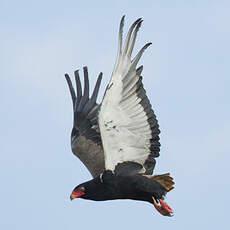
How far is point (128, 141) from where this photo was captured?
13.2 meters

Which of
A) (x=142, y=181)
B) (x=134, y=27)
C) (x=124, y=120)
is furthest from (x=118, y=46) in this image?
(x=142, y=181)

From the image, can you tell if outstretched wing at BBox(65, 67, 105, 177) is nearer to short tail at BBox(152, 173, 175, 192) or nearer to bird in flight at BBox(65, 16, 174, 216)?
bird in flight at BBox(65, 16, 174, 216)

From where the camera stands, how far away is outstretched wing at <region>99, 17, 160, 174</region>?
12.9m

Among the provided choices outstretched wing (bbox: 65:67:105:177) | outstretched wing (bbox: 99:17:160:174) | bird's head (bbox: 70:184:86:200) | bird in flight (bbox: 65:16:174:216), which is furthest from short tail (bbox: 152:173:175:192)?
outstretched wing (bbox: 65:67:105:177)

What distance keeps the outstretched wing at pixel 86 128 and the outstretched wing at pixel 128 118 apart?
74.1 inches

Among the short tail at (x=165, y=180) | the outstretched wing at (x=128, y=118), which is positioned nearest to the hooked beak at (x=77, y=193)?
the outstretched wing at (x=128, y=118)

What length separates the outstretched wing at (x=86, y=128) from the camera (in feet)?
50.0

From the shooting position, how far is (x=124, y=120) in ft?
42.8

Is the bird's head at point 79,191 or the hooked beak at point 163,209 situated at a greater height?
the bird's head at point 79,191

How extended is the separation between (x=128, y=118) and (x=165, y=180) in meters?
1.23

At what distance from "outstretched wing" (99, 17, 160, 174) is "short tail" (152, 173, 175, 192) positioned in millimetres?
402

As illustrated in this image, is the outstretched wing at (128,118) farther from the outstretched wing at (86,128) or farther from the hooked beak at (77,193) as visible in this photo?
the outstretched wing at (86,128)

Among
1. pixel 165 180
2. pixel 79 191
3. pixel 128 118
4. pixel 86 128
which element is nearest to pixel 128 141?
pixel 128 118

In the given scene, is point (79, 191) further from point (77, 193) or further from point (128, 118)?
point (128, 118)
